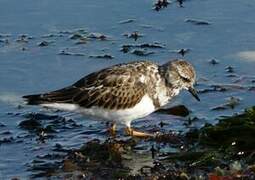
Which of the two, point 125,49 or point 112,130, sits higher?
point 125,49

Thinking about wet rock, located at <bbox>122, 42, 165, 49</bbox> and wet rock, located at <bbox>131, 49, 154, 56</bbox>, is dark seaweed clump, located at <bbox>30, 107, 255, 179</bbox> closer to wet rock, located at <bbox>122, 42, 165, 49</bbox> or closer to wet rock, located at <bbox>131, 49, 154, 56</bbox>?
wet rock, located at <bbox>131, 49, 154, 56</bbox>

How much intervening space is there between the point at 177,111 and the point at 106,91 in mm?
705

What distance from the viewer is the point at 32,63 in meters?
7.77

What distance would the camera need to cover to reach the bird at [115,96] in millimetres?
6387

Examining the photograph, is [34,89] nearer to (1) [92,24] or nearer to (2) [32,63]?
(2) [32,63]

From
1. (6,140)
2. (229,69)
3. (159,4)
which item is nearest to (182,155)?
(6,140)

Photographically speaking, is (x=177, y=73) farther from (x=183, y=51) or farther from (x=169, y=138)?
(x=183, y=51)

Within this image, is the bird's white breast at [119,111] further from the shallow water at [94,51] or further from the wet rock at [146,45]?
Result: the wet rock at [146,45]

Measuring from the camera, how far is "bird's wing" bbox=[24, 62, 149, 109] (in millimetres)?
6398

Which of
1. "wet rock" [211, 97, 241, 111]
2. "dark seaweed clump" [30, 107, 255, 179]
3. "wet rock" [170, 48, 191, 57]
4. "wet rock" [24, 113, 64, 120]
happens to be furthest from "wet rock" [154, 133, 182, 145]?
"wet rock" [170, 48, 191, 57]

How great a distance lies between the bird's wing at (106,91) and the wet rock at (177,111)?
1.66ft

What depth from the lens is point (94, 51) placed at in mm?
8039

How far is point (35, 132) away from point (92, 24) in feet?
6.61

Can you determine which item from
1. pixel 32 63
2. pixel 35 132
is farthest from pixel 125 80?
pixel 32 63
